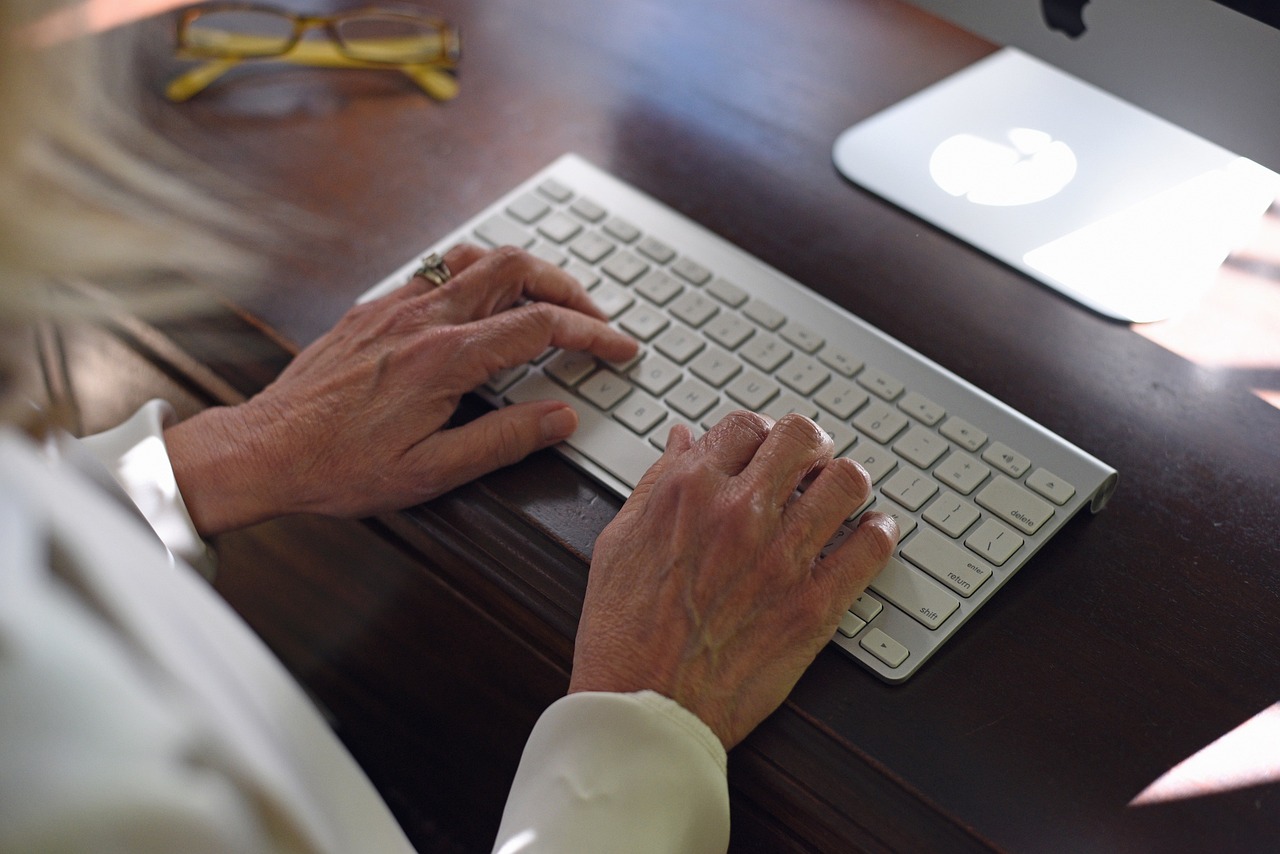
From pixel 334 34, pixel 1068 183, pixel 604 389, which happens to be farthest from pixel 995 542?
pixel 334 34

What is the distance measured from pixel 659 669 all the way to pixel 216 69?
67cm

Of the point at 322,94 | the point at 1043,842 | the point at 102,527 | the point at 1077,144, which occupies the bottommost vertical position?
the point at 102,527

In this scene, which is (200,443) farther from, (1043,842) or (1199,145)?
(1199,145)

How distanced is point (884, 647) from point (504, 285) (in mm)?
333

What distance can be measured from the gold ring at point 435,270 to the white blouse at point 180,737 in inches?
9.2

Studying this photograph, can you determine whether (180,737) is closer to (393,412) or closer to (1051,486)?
(393,412)

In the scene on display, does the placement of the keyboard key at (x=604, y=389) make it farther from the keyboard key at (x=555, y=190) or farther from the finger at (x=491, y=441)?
the keyboard key at (x=555, y=190)

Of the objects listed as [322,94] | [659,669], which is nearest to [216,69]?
[322,94]

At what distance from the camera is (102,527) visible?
17.1 inches

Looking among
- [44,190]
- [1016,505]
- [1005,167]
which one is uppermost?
[1005,167]

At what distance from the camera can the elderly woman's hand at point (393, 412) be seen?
2.13ft

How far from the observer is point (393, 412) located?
2.18ft

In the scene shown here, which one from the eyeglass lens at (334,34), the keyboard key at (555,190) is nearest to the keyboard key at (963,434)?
the keyboard key at (555,190)

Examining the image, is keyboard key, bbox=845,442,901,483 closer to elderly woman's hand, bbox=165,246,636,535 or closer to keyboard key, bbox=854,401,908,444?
keyboard key, bbox=854,401,908,444
